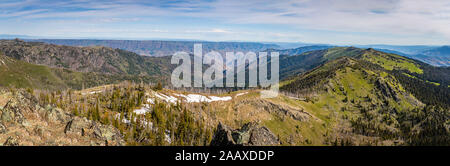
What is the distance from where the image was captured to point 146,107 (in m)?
129

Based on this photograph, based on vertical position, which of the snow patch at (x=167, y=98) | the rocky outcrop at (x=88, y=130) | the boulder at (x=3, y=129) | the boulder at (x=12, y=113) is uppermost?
the boulder at (x=12, y=113)

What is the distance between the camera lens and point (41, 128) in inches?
2165

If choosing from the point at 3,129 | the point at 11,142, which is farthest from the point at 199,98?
the point at 11,142

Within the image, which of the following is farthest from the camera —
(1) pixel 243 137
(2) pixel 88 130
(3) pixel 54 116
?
(1) pixel 243 137

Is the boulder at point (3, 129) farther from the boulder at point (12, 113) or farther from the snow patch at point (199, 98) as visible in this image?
the snow patch at point (199, 98)

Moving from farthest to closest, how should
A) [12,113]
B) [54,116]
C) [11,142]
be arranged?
[54,116] → [12,113] → [11,142]

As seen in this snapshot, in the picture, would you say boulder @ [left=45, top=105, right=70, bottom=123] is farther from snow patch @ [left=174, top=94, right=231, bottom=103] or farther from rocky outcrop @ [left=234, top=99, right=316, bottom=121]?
rocky outcrop @ [left=234, top=99, right=316, bottom=121]

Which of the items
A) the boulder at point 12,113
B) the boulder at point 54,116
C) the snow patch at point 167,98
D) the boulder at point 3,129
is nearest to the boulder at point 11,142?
the boulder at point 3,129

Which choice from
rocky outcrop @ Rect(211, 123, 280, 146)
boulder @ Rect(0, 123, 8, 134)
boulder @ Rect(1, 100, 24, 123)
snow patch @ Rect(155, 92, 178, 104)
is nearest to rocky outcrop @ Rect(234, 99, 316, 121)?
snow patch @ Rect(155, 92, 178, 104)

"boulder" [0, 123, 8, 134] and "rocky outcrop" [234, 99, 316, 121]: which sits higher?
"boulder" [0, 123, 8, 134]

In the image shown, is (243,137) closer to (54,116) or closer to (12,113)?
(54,116)

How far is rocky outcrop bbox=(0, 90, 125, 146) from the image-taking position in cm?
4964

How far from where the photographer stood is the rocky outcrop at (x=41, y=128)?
4964 cm
